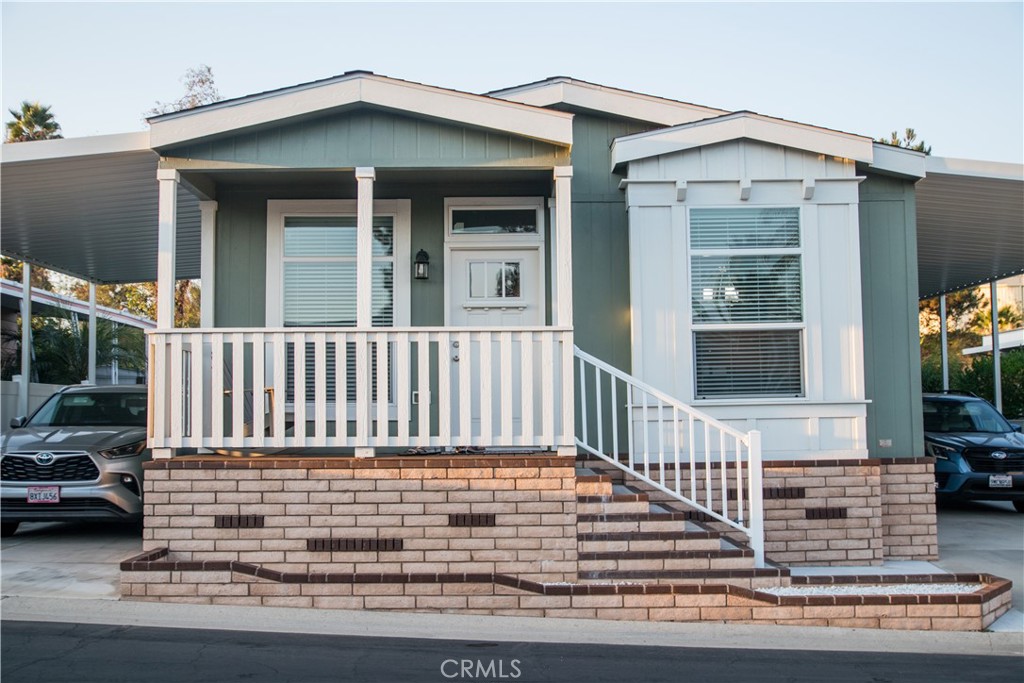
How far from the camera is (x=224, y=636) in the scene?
19.6ft

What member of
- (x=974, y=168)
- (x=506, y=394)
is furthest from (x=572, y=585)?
(x=974, y=168)

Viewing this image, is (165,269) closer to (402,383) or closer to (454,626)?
(402,383)

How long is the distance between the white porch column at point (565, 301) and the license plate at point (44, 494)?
15.4 ft

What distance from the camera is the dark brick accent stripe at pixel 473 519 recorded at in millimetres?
6938

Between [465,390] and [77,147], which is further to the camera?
[77,147]

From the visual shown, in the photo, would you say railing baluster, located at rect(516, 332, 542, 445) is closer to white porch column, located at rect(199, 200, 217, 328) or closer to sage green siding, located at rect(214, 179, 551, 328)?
sage green siding, located at rect(214, 179, 551, 328)

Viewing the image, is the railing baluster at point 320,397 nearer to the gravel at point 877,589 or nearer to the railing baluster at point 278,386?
the railing baluster at point 278,386

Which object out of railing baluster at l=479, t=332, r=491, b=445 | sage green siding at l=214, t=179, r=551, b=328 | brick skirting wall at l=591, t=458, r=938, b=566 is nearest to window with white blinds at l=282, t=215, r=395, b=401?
sage green siding at l=214, t=179, r=551, b=328

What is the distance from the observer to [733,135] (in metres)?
8.39

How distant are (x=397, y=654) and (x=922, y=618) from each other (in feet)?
11.8

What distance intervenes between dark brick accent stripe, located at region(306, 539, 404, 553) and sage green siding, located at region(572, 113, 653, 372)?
2708mm

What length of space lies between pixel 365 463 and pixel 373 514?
0.38m

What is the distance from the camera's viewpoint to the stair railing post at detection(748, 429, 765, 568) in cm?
699

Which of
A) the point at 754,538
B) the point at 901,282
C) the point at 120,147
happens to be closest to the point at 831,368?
the point at 901,282
